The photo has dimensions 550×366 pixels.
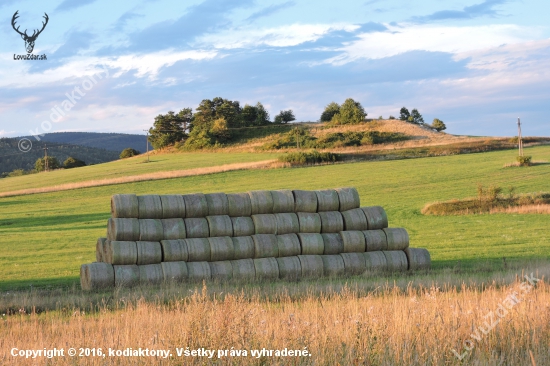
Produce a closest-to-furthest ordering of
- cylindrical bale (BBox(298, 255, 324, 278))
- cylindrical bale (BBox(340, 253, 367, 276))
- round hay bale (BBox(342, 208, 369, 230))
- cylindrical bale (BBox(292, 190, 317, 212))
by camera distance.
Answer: cylindrical bale (BBox(298, 255, 324, 278))
cylindrical bale (BBox(340, 253, 367, 276))
cylindrical bale (BBox(292, 190, 317, 212))
round hay bale (BBox(342, 208, 369, 230))

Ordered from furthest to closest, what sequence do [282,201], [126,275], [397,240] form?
[397,240] → [282,201] → [126,275]

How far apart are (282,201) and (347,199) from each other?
174cm

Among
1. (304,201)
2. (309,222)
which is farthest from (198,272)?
(304,201)

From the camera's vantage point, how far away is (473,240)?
75.0 feet

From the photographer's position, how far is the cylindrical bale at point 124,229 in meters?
14.6

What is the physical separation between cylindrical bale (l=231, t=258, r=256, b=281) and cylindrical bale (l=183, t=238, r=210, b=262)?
660mm

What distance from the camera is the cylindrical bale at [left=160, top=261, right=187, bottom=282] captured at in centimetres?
1437

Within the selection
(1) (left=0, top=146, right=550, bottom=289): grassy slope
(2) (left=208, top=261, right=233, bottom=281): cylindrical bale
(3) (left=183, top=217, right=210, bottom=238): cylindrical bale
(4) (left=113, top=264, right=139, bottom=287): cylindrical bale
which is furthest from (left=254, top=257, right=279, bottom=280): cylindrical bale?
(1) (left=0, top=146, right=550, bottom=289): grassy slope

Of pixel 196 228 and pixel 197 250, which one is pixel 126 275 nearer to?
pixel 197 250

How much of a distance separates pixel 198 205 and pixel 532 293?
25.6 ft

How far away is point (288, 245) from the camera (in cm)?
1560

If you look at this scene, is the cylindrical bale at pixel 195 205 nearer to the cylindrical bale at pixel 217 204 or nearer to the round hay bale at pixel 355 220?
the cylindrical bale at pixel 217 204

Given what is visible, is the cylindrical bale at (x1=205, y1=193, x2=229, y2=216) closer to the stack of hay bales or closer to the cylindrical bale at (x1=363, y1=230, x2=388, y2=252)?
the stack of hay bales

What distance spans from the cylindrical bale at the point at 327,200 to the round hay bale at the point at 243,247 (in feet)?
6.78
